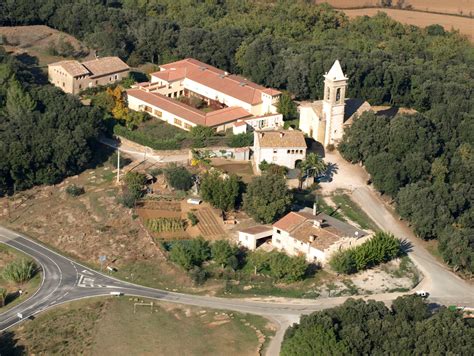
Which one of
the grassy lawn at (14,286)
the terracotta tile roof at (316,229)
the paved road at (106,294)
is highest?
the terracotta tile roof at (316,229)

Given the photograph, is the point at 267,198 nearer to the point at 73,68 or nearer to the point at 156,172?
the point at 156,172

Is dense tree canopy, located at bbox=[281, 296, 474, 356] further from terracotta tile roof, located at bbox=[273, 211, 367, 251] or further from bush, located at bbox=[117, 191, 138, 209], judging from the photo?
bush, located at bbox=[117, 191, 138, 209]

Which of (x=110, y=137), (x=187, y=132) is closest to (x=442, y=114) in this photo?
(x=187, y=132)

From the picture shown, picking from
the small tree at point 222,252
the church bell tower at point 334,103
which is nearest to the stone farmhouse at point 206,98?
the church bell tower at point 334,103

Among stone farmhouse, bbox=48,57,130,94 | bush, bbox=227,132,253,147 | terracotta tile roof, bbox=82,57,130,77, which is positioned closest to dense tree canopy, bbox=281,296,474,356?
bush, bbox=227,132,253,147

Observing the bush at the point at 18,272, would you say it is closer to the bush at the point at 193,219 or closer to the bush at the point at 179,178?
the bush at the point at 193,219

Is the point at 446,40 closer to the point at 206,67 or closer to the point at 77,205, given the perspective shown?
the point at 206,67

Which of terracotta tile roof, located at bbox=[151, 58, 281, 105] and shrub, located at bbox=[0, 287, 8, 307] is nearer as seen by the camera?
shrub, located at bbox=[0, 287, 8, 307]
